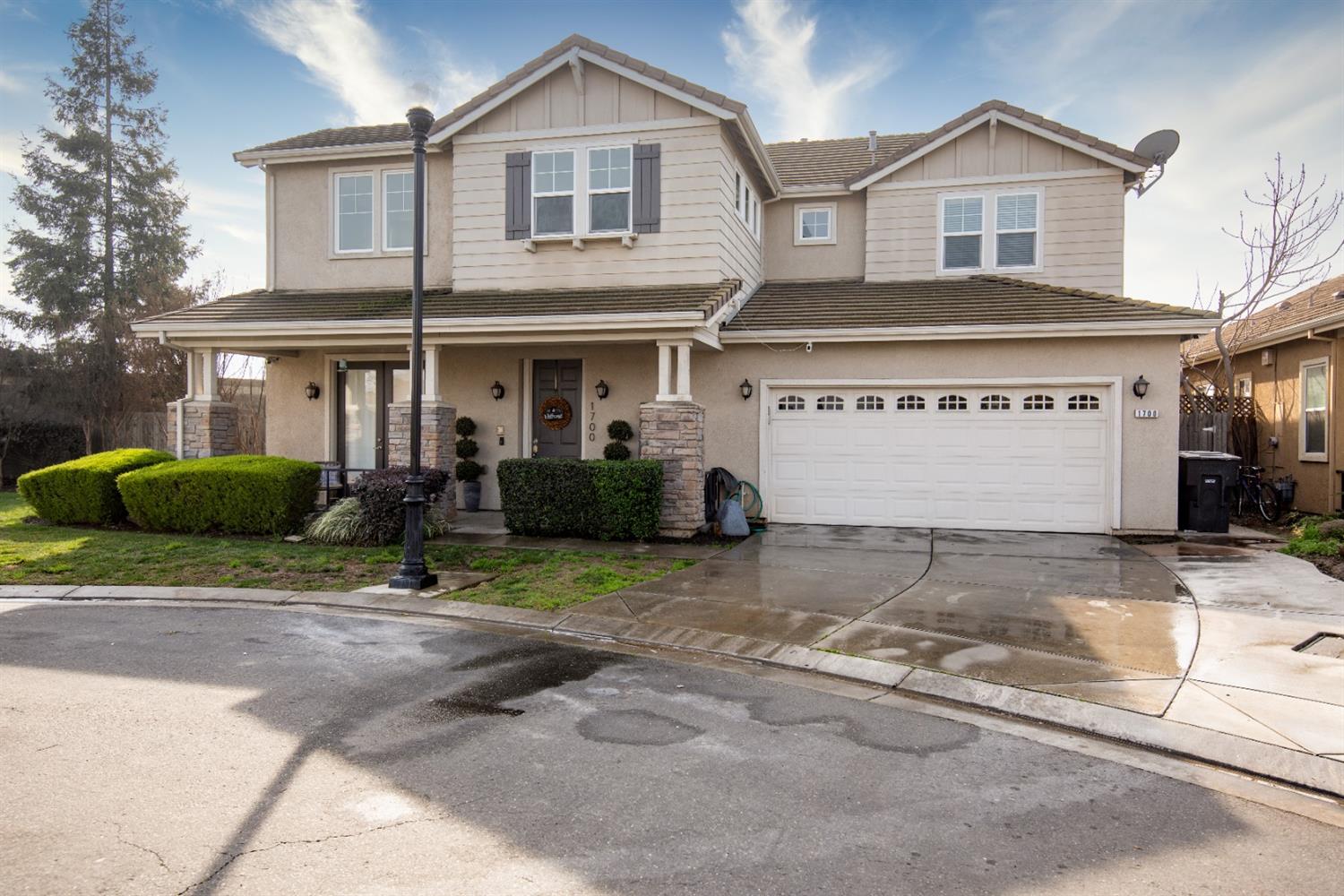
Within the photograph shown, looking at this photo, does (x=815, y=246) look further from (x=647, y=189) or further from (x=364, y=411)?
(x=364, y=411)

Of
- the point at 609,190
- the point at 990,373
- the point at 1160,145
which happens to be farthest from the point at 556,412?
the point at 1160,145

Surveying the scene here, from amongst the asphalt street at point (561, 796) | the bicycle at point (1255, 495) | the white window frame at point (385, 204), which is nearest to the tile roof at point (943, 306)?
A: the bicycle at point (1255, 495)

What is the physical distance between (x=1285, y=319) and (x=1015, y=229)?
6.03 metres

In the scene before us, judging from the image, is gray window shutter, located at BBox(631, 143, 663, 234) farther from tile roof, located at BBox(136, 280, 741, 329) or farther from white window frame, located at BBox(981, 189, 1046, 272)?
white window frame, located at BBox(981, 189, 1046, 272)

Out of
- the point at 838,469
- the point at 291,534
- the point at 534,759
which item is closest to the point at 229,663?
the point at 534,759

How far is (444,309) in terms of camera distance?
12844 mm

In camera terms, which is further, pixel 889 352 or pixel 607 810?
pixel 889 352

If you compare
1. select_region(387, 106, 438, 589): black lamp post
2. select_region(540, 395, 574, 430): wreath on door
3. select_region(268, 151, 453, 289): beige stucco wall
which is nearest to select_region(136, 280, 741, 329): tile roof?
select_region(268, 151, 453, 289): beige stucco wall

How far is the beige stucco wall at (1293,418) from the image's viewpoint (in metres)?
13.6

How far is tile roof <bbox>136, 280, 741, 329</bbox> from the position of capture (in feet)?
39.9

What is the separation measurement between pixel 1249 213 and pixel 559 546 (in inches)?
706

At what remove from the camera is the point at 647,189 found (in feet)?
42.7

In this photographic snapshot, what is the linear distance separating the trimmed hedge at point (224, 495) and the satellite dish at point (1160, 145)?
47.4 ft

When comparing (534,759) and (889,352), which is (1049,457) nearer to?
(889,352)
